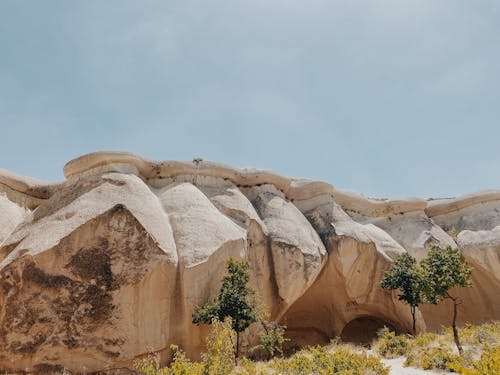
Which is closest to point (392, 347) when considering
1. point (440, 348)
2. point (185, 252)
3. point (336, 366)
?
point (440, 348)

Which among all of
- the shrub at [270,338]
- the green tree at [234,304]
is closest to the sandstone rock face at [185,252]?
the green tree at [234,304]

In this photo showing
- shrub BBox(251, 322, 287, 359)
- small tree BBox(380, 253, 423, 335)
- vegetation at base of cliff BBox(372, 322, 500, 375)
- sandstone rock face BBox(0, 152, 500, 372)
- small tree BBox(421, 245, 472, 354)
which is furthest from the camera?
small tree BBox(380, 253, 423, 335)

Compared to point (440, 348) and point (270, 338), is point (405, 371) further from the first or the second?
point (270, 338)

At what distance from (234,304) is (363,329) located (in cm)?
1203

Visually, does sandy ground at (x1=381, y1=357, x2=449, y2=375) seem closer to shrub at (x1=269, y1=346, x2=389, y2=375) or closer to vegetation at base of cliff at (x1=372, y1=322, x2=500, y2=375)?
vegetation at base of cliff at (x1=372, y1=322, x2=500, y2=375)

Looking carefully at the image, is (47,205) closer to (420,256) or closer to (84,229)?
(84,229)

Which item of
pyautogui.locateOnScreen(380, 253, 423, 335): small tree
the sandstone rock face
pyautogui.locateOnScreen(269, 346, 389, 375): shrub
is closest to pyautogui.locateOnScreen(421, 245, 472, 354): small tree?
pyautogui.locateOnScreen(380, 253, 423, 335): small tree

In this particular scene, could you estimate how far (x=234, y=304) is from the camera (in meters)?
12.9

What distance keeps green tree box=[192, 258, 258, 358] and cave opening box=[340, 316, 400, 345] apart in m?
9.94

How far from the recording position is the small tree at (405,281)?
695 inches

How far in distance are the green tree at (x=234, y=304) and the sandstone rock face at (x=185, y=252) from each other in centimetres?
61

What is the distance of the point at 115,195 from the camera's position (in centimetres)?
1447

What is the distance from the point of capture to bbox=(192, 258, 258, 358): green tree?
1268cm

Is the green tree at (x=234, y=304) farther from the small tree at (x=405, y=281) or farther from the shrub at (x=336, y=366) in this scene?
the small tree at (x=405, y=281)
